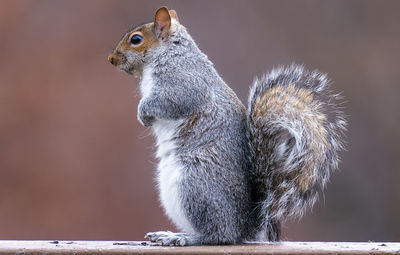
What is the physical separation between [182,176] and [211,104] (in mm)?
190

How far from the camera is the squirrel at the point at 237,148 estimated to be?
178 cm

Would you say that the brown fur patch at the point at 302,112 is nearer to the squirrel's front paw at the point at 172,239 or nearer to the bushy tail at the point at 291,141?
the bushy tail at the point at 291,141

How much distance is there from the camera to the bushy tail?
1779 mm

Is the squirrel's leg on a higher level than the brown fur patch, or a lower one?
lower

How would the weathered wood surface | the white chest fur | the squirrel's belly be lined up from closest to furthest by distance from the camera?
the weathered wood surface
the squirrel's belly
the white chest fur

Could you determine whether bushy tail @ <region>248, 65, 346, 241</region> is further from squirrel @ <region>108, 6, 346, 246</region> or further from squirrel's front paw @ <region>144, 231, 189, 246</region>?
squirrel's front paw @ <region>144, 231, 189, 246</region>

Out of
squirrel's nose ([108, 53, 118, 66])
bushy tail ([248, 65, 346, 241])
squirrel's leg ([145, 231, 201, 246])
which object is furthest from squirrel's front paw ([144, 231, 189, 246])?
squirrel's nose ([108, 53, 118, 66])

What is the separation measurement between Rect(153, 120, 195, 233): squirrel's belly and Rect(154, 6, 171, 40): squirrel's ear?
232 mm

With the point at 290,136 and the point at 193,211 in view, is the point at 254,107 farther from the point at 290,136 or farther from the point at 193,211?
the point at 193,211

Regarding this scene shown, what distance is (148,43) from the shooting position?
2.02m

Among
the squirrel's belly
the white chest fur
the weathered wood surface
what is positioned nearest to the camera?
the weathered wood surface

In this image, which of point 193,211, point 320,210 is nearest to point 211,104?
point 193,211

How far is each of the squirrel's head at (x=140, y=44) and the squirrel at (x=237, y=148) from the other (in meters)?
0.07

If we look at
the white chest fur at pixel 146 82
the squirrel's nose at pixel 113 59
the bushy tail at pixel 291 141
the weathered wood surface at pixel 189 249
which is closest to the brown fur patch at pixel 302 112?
the bushy tail at pixel 291 141
